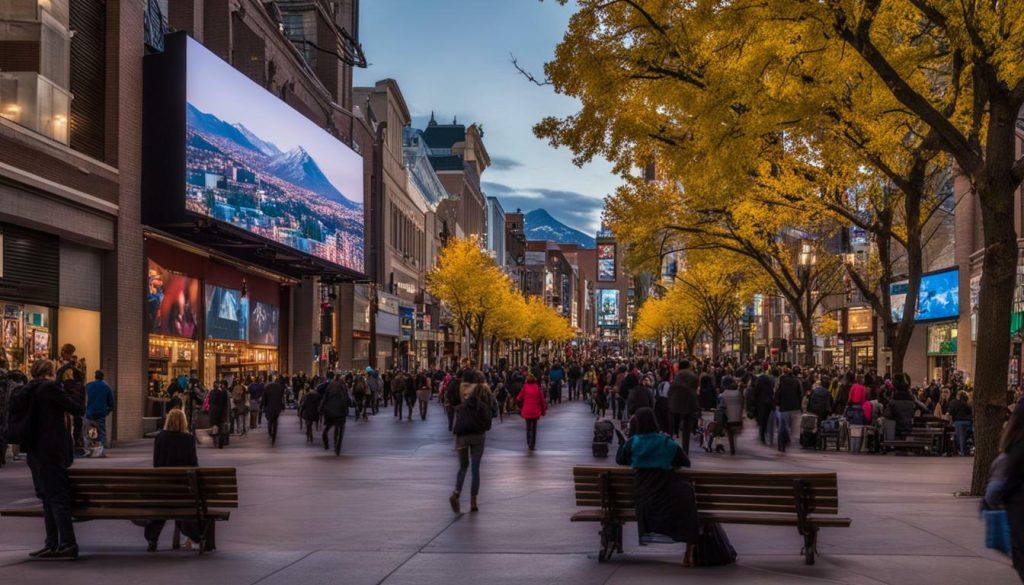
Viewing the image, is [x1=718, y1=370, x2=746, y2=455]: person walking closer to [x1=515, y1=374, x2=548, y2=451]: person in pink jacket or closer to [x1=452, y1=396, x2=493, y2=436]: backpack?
[x1=515, y1=374, x2=548, y2=451]: person in pink jacket

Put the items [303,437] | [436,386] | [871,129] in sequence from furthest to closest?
[436,386] < [303,437] < [871,129]

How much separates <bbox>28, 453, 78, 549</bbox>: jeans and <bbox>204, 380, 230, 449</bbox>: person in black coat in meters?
15.7

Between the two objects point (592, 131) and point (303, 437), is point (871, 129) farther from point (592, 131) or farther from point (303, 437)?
point (303, 437)

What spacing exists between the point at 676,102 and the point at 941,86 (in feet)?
49.5

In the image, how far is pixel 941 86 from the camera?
32.0 m

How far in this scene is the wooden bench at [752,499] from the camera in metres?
11.1

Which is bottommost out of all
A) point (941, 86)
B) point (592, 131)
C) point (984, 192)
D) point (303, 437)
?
point (303, 437)

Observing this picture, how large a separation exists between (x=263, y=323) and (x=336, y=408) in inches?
851

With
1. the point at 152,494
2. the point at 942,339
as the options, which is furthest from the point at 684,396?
the point at 942,339

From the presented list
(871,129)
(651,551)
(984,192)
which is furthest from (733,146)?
(651,551)

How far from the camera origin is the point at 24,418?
11273mm

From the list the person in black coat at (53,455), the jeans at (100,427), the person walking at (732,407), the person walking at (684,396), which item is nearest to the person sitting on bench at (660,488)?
the person in black coat at (53,455)

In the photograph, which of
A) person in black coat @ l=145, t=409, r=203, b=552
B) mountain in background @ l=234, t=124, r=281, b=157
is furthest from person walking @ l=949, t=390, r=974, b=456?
mountain in background @ l=234, t=124, r=281, b=157

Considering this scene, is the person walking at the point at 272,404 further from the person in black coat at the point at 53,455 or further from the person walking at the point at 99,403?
the person in black coat at the point at 53,455
